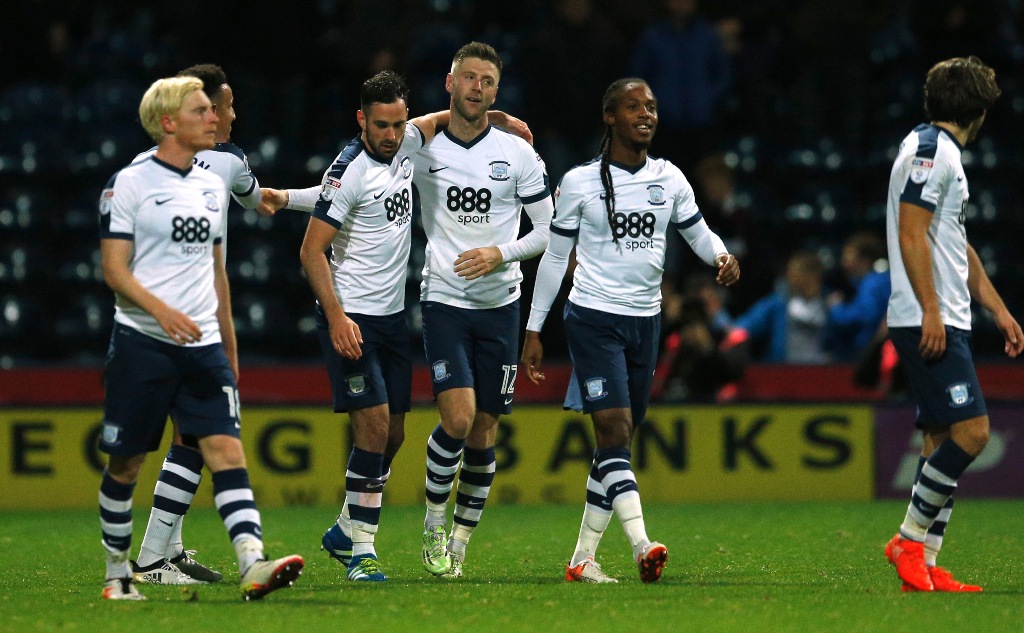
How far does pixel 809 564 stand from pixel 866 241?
558 centimetres

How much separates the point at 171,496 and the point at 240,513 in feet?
3.17

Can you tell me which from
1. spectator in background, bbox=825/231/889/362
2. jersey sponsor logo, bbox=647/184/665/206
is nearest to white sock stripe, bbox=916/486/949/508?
jersey sponsor logo, bbox=647/184/665/206

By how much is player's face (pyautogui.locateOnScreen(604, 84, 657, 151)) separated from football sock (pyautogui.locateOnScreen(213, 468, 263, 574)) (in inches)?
97.1

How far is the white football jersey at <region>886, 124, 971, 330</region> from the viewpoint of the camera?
21.1ft

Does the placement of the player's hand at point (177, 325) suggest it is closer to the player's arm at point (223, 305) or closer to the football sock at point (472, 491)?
the player's arm at point (223, 305)

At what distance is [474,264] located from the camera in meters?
7.27

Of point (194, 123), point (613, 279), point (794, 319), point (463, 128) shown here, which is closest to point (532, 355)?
point (613, 279)

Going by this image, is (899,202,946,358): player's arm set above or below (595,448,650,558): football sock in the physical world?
above

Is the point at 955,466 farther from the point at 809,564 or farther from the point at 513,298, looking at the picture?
the point at 513,298

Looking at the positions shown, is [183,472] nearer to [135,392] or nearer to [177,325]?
[135,392]

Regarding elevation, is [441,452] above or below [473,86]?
below

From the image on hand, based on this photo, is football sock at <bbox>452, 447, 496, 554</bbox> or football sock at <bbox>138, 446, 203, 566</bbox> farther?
football sock at <bbox>452, 447, 496, 554</bbox>

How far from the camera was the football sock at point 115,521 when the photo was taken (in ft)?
20.6

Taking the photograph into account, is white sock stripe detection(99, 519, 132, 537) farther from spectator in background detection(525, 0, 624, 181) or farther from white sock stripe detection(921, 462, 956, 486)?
spectator in background detection(525, 0, 624, 181)
